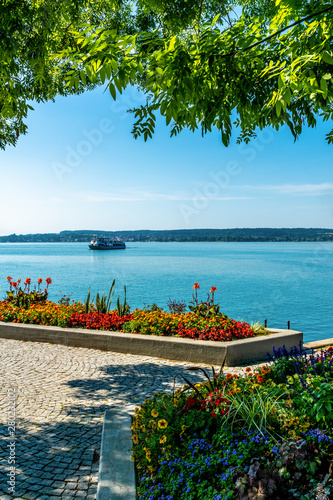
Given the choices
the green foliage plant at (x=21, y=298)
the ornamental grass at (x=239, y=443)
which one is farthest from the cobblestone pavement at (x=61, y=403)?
the green foliage plant at (x=21, y=298)

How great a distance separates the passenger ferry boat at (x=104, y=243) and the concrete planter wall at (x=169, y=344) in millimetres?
108549

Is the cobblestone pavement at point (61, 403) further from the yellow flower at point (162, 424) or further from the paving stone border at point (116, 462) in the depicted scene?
the yellow flower at point (162, 424)

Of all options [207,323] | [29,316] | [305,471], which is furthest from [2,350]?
[305,471]

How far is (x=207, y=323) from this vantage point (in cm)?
745

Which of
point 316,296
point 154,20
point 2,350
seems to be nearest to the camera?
point 2,350

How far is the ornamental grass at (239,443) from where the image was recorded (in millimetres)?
2467

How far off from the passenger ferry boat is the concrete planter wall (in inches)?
4274

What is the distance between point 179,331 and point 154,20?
30.1 ft

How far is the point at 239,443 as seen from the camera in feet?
9.41

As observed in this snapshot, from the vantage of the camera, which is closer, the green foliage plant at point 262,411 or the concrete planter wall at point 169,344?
the green foliage plant at point 262,411

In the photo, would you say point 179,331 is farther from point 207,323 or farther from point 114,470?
point 114,470

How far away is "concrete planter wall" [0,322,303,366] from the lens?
266 inches

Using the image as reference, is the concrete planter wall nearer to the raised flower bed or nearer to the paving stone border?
the raised flower bed

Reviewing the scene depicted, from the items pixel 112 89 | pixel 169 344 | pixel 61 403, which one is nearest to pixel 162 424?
pixel 61 403
